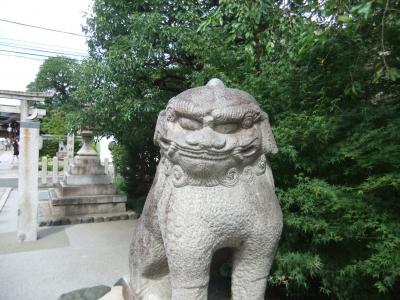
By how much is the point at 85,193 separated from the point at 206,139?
22.4 feet

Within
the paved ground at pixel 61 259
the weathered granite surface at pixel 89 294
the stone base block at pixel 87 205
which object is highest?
the stone base block at pixel 87 205

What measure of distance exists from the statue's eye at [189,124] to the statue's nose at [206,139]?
56mm

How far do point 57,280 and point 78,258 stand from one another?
82 cm

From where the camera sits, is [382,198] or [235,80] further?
[235,80]

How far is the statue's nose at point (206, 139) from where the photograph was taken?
1660 mm

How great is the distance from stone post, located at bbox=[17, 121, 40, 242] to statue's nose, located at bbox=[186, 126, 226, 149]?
5.00 m

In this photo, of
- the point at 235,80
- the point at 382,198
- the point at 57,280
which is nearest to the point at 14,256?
the point at 57,280

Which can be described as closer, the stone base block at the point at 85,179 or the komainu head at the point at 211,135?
the komainu head at the point at 211,135

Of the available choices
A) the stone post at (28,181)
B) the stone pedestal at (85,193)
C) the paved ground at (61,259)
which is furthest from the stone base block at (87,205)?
the stone post at (28,181)

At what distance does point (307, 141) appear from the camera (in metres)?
3.17

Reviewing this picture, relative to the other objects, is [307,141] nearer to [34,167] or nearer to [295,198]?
[295,198]

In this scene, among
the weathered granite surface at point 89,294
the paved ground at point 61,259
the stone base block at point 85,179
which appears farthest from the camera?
the stone base block at point 85,179

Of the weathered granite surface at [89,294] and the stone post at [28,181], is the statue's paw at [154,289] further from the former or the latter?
the stone post at [28,181]

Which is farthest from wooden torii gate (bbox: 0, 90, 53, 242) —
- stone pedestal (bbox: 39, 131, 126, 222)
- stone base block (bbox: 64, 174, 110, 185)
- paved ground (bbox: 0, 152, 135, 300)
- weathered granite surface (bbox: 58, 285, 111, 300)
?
weathered granite surface (bbox: 58, 285, 111, 300)
